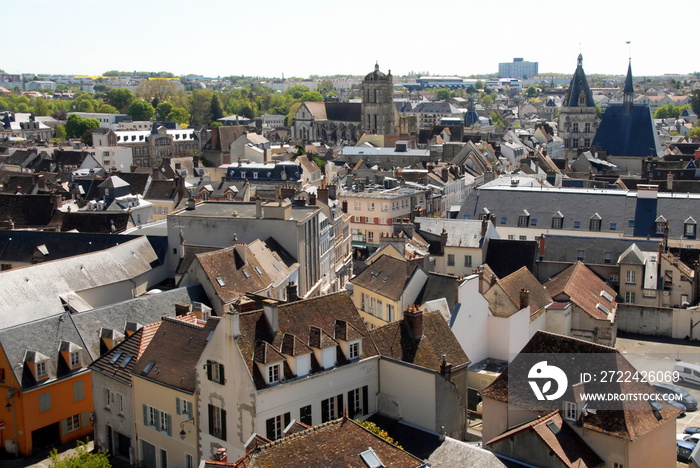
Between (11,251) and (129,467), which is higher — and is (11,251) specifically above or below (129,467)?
above

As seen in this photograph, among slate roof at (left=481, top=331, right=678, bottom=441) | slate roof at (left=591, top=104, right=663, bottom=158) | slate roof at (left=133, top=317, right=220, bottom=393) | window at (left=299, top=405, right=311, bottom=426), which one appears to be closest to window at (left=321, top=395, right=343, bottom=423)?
window at (left=299, top=405, right=311, bottom=426)

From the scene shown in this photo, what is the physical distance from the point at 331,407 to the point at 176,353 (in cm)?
625

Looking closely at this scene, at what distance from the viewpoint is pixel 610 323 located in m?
46.1

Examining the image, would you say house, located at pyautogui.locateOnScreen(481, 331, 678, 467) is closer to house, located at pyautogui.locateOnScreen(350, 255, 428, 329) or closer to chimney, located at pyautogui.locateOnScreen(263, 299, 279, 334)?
chimney, located at pyautogui.locateOnScreen(263, 299, 279, 334)

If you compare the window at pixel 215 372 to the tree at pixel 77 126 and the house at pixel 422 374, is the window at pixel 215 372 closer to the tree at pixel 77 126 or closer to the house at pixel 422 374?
the house at pixel 422 374

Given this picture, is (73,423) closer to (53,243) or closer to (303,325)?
(303,325)

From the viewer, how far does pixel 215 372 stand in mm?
28422

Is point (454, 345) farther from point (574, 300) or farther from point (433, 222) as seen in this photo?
point (433, 222)

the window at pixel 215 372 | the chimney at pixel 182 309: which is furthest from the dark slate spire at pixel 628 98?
the window at pixel 215 372

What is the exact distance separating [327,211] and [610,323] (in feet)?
72.0

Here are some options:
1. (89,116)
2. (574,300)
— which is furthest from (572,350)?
(89,116)

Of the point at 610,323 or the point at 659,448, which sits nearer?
the point at 659,448

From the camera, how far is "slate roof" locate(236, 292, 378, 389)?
27.8 meters

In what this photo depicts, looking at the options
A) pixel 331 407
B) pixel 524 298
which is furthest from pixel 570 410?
pixel 524 298
